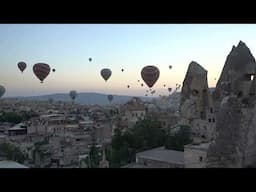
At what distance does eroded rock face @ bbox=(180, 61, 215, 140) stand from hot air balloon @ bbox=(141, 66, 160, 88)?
414 cm

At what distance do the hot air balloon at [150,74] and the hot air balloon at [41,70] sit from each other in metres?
→ 1.77

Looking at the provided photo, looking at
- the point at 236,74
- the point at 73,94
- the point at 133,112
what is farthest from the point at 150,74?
the point at 236,74

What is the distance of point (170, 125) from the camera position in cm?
1110

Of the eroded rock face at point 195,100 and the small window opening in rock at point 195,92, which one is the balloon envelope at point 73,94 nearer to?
the eroded rock face at point 195,100

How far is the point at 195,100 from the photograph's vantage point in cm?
1276

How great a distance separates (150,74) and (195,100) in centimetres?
588

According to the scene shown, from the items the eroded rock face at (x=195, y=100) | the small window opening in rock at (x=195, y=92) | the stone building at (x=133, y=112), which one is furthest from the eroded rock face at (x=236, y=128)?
the stone building at (x=133, y=112)

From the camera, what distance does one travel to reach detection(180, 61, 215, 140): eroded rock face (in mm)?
11570

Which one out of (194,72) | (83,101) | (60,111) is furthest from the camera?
(194,72)

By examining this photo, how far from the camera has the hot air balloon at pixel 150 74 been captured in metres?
7.16

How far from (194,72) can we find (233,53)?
4.47ft
